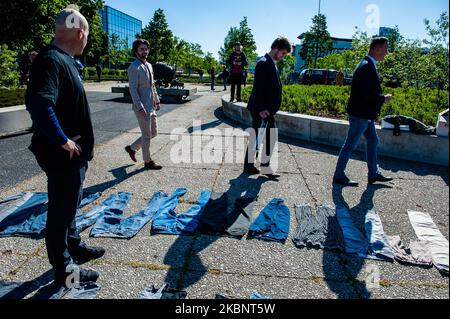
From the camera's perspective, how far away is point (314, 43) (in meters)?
77.9

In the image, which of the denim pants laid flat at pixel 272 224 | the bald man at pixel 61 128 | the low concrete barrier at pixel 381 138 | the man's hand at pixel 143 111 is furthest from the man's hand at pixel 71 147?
the low concrete barrier at pixel 381 138

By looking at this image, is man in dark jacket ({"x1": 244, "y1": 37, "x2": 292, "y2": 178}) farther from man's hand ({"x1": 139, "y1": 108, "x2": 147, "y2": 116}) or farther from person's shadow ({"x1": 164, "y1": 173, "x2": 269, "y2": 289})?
man's hand ({"x1": 139, "y1": 108, "x2": 147, "y2": 116})

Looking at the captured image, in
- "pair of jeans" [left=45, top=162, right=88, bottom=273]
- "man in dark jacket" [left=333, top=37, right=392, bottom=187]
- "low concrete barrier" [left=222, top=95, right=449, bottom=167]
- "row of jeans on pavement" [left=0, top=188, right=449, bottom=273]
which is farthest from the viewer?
"low concrete barrier" [left=222, top=95, right=449, bottom=167]

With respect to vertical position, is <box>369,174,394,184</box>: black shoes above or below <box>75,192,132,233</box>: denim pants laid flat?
above

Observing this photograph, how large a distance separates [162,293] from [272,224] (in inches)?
65.5

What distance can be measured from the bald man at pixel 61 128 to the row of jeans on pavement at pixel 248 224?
101 centimetres

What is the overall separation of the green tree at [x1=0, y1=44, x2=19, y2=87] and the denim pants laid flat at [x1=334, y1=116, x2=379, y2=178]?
11.2 metres

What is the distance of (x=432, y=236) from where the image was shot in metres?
3.67

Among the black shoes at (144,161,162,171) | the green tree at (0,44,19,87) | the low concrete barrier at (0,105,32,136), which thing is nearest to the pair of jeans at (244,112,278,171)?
the black shoes at (144,161,162,171)

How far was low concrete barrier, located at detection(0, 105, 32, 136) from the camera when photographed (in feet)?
25.5

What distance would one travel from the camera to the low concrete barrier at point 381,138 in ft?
21.0

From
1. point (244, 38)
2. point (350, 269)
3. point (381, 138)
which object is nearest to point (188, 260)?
point (350, 269)
